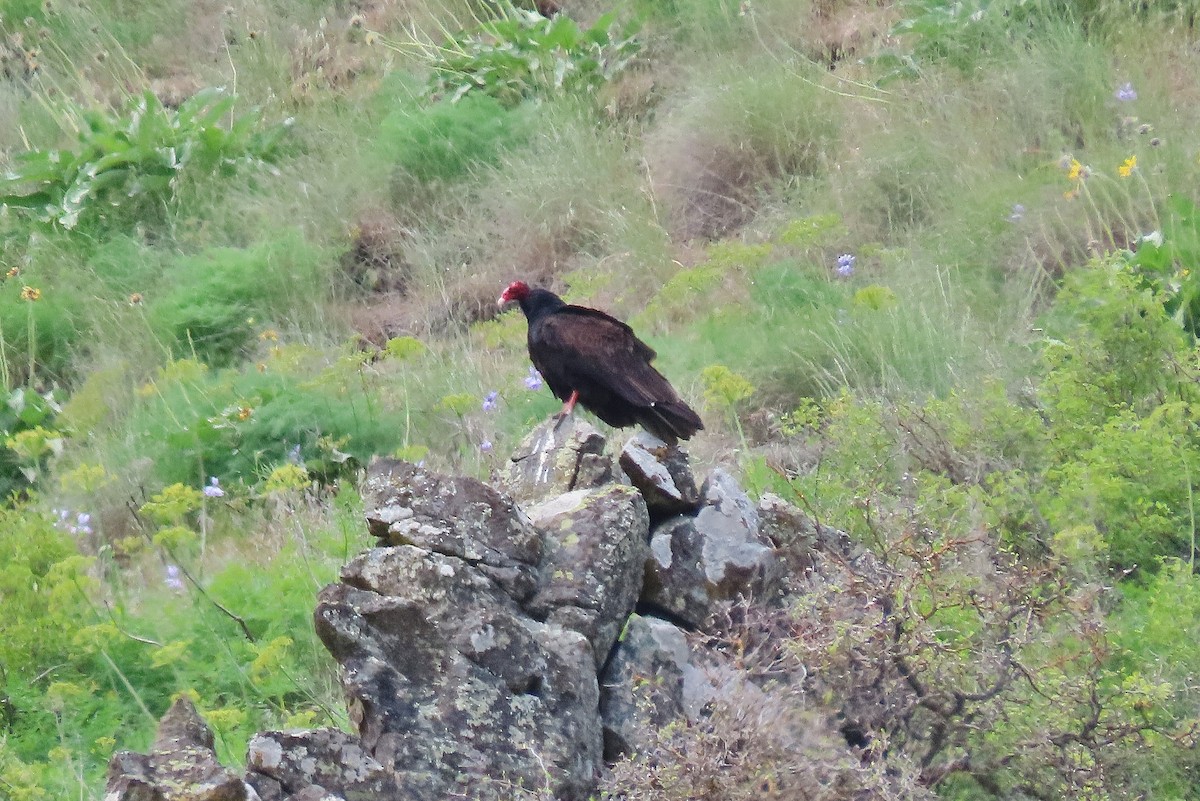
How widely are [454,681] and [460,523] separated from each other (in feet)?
1.14

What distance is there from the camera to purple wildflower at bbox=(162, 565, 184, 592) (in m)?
4.84

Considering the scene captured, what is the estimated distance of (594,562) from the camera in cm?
295

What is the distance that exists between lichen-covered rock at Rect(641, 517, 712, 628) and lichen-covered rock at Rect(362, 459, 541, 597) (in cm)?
31

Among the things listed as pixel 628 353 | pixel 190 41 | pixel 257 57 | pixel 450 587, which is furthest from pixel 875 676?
pixel 190 41

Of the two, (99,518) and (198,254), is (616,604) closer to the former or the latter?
(99,518)

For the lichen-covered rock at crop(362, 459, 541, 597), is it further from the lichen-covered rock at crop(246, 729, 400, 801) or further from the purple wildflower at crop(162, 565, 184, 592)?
the purple wildflower at crop(162, 565, 184, 592)

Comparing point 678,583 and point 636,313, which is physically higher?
point 678,583

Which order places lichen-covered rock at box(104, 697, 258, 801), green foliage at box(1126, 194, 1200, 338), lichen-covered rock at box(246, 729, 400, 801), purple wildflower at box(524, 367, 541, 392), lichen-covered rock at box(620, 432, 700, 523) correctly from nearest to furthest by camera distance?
lichen-covered rock at box(104, 697, 258, 801), lichen-covered rock at box(246, 729, 400, 801), lichen-covered rock at box(620, 432, 700, 523), green foliage at box(1126, 194, 1200, 338), purple wildflower at box(524, 367, 541, 392)

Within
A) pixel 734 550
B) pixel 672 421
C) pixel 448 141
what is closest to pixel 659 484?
pixel 734 550

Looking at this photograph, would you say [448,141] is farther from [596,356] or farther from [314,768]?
[314,768]

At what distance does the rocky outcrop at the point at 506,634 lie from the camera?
2482 millimetres

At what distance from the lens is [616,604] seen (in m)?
2.96

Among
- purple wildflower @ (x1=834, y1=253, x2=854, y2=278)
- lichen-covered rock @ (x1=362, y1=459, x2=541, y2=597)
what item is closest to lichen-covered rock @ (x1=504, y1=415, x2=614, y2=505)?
lichen-covered rock @ (x1=362, y1=459, x2=541, y2=597)

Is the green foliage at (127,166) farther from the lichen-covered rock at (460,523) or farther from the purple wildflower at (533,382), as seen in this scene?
the lichen-covered rock at (460,523)
